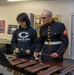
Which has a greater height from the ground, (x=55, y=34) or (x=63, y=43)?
(x=55, y=34)

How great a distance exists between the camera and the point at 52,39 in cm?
268

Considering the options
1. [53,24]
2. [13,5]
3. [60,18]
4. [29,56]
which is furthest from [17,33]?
[13,5]

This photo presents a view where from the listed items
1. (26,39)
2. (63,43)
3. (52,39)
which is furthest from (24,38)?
(63,43)

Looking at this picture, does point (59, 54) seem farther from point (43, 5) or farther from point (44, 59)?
point (43, 5)

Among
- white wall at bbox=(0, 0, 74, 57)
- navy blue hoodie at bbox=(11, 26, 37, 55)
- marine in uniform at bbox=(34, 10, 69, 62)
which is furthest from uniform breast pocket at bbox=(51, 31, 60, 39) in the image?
white wall at bbox=(0, 0, 74, 57)

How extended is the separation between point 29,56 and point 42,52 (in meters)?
0.29

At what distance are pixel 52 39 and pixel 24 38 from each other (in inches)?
20.6

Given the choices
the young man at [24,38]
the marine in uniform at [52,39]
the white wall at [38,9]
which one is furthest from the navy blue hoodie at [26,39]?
the white wall at [38,9]

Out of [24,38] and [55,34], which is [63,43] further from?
[24,38]

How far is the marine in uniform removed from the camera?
2.62 m

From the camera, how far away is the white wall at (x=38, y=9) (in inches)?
292

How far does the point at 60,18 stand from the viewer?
753cm

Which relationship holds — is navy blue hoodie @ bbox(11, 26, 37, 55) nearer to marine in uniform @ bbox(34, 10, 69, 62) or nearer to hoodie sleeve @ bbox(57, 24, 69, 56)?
marine in uniform @ bbox(34, 10, 69, 62)

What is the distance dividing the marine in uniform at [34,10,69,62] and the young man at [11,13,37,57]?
23 cm
